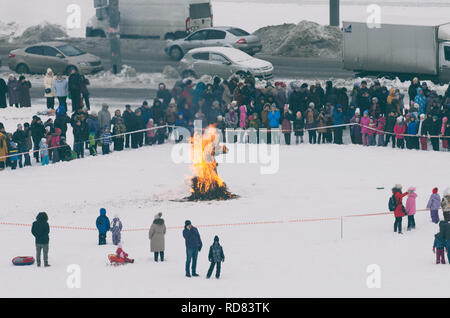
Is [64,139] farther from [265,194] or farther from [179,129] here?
[265,194]

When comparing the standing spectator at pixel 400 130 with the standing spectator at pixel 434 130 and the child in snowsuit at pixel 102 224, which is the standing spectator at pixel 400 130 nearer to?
the standing spectator at pixel 434 130

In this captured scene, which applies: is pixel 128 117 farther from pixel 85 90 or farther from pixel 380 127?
pixel 380 127

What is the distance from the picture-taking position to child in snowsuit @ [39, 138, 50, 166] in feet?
101

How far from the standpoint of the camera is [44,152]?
30891mm

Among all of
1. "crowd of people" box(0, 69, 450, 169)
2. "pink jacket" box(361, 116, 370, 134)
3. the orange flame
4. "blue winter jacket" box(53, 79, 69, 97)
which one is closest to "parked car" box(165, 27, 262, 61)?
"blue winter jacket" box(53, 79, 69, 97)

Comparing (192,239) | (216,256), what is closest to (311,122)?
(192,239)

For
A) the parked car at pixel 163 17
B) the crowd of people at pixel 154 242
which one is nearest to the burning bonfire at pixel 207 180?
the crowd of people at pixel 154 242

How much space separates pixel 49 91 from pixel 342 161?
1087 cm

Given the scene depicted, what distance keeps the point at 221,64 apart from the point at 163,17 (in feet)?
31.0

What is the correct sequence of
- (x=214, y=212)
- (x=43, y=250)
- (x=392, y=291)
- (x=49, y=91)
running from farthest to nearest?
(x=49, y=91) → (x=214, y=212) → (x=43, y=250) → (x=392, y=291)

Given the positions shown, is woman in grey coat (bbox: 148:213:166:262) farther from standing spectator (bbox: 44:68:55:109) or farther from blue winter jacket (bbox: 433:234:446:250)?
standing spectator (bbox: 44:68:55:109)

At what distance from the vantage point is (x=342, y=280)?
68.2 feet

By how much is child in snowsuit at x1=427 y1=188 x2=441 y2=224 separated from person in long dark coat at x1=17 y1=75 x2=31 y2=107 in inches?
667

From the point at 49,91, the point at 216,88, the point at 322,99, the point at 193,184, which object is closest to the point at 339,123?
the point at 322,99
